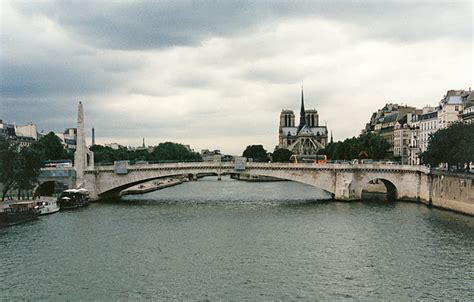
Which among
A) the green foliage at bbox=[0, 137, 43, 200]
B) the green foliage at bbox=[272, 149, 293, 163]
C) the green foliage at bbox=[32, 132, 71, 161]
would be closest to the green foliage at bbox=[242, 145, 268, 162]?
the green foliage at bbox=[272, 149, 293, 163]

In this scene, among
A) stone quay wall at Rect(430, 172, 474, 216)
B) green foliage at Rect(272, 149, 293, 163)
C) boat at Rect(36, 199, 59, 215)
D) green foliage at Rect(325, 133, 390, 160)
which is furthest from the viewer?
green foliage at Rect(272, 149, 293, 163)

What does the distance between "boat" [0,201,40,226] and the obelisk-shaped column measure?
17806 millimetres

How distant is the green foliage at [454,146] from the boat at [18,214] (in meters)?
36.9

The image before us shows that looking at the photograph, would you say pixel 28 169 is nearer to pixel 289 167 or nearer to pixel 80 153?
pixel 80 153

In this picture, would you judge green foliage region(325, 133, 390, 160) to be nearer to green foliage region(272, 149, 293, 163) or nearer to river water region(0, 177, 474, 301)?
river water region(0, 177, 474, 301)

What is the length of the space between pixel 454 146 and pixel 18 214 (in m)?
38.9

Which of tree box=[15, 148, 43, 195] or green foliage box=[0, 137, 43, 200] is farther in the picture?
tree box=[15, 148, 43, 195]

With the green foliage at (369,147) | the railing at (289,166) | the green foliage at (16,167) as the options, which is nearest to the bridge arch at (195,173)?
the railing at (289,166)

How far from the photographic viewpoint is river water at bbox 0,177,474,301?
25312 mm

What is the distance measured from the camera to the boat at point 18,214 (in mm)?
41688

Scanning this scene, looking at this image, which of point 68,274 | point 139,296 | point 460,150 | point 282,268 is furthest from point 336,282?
point 460,150

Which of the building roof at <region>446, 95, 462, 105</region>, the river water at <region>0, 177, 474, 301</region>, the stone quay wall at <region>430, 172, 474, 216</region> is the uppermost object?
the building roof at <region>446, 95, 462, 105</region>

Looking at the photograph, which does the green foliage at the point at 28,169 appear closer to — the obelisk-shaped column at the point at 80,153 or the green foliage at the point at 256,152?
the obelisk-shaped column at the point at 80,153

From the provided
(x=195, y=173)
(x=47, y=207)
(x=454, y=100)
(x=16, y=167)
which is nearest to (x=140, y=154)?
(x=195, y=173)
